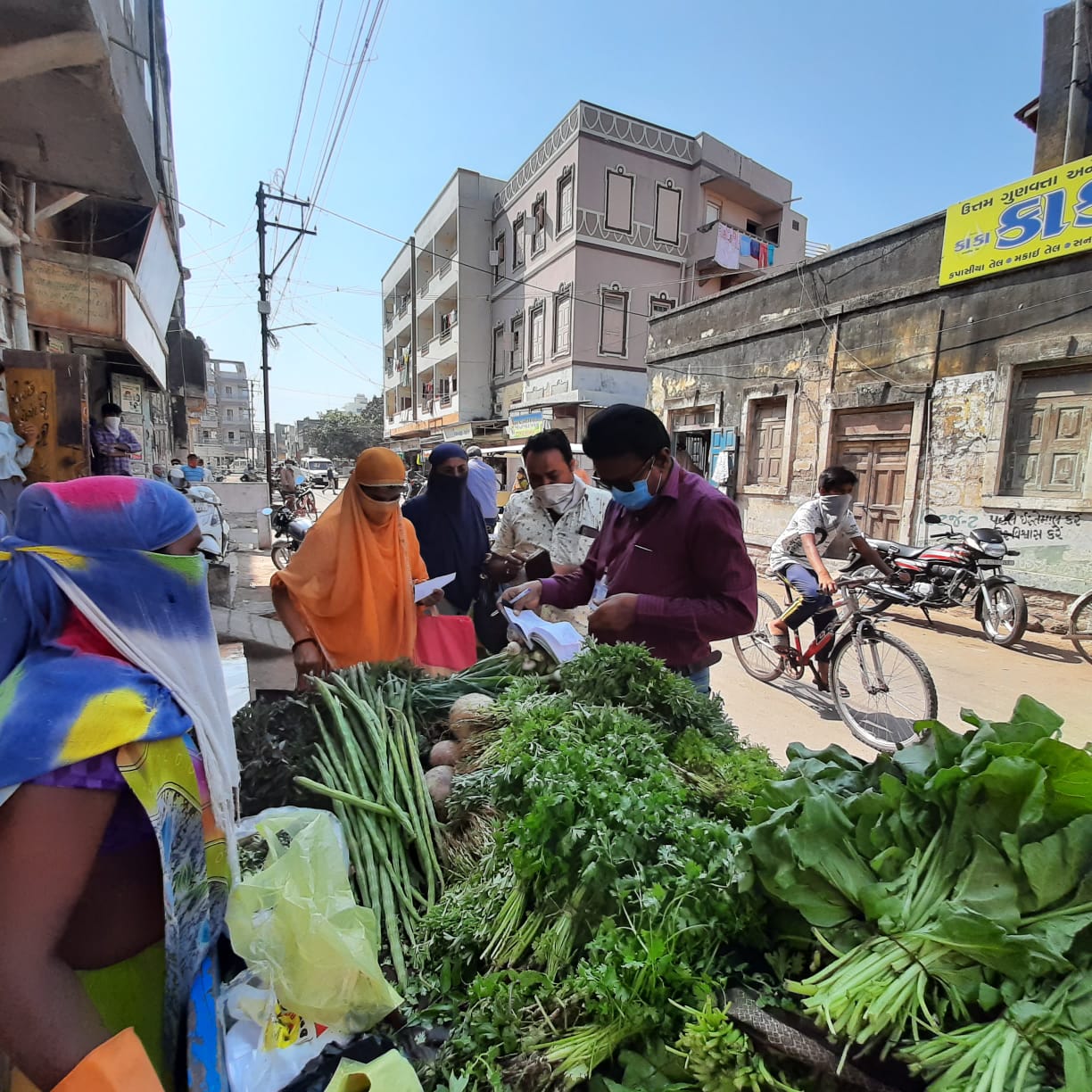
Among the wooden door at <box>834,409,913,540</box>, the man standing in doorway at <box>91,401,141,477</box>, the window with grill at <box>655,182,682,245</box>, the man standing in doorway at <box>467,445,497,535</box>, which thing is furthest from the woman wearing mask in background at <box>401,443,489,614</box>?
the window with grill at <box>655,182,682,245</box>

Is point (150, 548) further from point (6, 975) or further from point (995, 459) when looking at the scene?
point (995, 459)

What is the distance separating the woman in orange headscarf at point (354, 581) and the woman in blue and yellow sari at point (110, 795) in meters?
1.58

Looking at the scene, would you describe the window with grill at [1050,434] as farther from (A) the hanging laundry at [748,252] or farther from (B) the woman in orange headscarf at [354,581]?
(A) the hanging laundry at [748,252]

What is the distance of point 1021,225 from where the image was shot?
7.02 meters

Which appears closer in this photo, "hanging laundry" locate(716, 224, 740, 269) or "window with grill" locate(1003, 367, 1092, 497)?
"window with grill" locate(1003, 367, 1092, 497)

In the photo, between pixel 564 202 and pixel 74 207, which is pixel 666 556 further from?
pixel 564 202

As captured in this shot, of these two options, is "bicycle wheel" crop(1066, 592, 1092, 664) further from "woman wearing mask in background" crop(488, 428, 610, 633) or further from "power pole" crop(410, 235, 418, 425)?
"power pole" crop(410, 235, 418, 425)

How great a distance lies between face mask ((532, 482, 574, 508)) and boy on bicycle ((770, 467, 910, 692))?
2.33 metres

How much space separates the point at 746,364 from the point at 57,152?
997 cm

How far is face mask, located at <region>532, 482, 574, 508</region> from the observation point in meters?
3.31

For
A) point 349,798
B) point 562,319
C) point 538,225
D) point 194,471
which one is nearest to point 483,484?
point 349,798

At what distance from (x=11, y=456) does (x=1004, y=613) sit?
8.92 meters

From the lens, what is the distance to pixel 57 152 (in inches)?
186

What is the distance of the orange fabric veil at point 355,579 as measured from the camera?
8.81 ft
